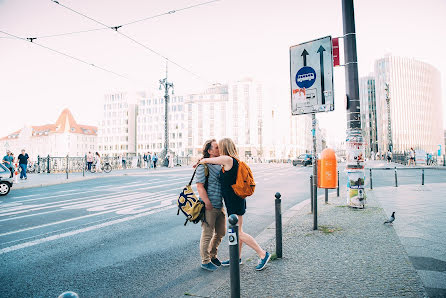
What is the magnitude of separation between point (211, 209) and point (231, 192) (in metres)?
0.38

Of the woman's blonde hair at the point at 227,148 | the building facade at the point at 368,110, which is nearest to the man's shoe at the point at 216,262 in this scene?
the woman's blonde hair at the point at 227,148

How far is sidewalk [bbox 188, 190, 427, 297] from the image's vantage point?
10.0ft

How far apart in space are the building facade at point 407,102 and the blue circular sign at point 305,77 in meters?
112

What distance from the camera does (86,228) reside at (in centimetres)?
604

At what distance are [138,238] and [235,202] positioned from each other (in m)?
2.51

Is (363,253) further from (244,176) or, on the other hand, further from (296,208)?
(296,208)

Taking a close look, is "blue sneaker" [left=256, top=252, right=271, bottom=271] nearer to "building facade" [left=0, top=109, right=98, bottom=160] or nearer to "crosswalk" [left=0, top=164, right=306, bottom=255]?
"crosswalk" [left=0, top=164, right=306, bottom=255]

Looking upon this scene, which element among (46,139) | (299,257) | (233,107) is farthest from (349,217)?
(46,139)

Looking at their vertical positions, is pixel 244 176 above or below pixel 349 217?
above

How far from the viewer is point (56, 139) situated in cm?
12788

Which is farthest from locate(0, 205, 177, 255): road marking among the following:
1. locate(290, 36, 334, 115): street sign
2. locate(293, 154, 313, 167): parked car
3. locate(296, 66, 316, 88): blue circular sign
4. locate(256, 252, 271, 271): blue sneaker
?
locate(293, 154, 313, 167): parked car

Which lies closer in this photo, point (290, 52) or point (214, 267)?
point (214, 267)

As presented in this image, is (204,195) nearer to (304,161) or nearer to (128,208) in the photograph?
(128,208)

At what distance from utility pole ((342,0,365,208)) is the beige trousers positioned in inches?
182
